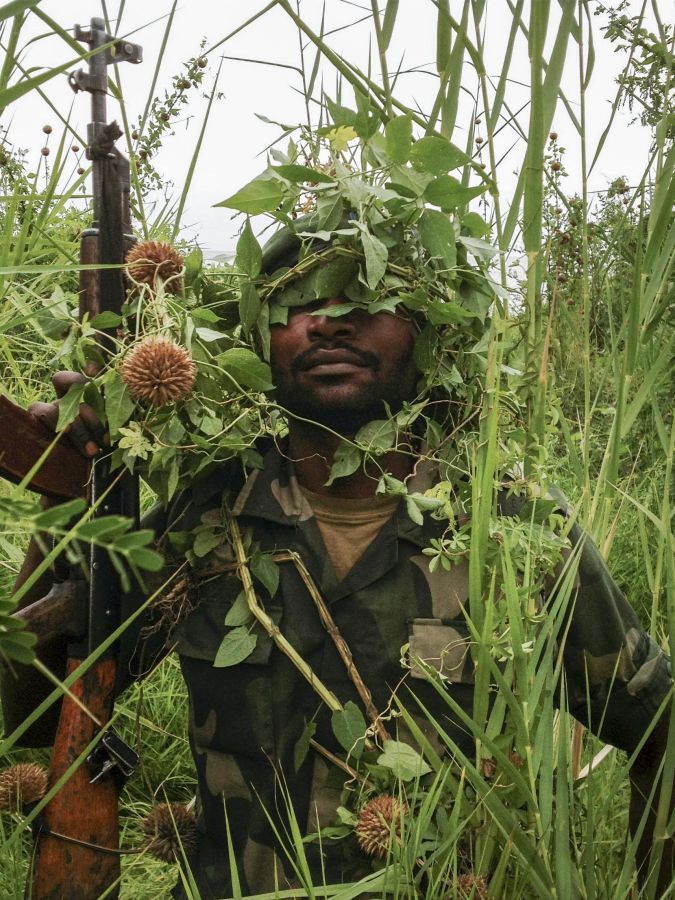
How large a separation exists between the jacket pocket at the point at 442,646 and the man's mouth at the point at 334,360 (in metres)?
0.40

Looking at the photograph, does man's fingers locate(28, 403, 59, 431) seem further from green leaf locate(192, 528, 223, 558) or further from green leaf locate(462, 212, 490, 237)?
green leaf locate(462, 212, 490, 237)

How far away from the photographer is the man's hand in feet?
4.21

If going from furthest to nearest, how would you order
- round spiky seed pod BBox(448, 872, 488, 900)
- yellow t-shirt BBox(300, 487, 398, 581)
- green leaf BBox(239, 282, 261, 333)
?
yellow t-shirt BBox(300, 487, 398, 581) → green leaf BBox(239, 282, 261, 333) → round spiky seed pod BBox(448, 872, 488, 900)

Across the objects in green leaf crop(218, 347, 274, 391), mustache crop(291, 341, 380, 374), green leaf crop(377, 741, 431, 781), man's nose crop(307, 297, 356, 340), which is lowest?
green leaf crop(377, 741, 431, 781)

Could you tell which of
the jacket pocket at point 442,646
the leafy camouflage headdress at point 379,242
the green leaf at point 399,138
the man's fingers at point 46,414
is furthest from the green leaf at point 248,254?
the jacket pocket at point 442,646

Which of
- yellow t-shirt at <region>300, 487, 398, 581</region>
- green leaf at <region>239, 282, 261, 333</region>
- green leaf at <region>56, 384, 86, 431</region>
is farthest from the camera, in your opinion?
yellow t-shirt at <region>300, 487, 398, 581</region>

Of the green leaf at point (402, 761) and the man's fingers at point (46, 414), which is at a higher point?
the man's fingers at point (46, 414)

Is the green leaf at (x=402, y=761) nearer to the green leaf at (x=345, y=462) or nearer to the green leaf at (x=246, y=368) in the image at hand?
the green leaf at (x=345, y=462)

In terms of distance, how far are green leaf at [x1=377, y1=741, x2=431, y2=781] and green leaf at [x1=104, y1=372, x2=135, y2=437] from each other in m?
0.59

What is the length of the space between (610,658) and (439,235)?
72 centimetres

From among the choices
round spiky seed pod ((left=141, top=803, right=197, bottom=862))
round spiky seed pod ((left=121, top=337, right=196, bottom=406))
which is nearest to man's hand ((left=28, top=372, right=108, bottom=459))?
round spiky seed pod ((left=121, top=337, right=196, bottom=406))

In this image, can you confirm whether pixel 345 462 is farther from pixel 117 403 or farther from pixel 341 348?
pixel 117 403

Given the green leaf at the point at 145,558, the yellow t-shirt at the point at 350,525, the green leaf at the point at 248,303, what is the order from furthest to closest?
Answer: the yellow t-shirt at the point at 350,525 → the green leaf at the point at 248,303 → the green leaf at the point at 145,558

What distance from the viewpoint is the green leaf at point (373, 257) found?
4.20 feet
